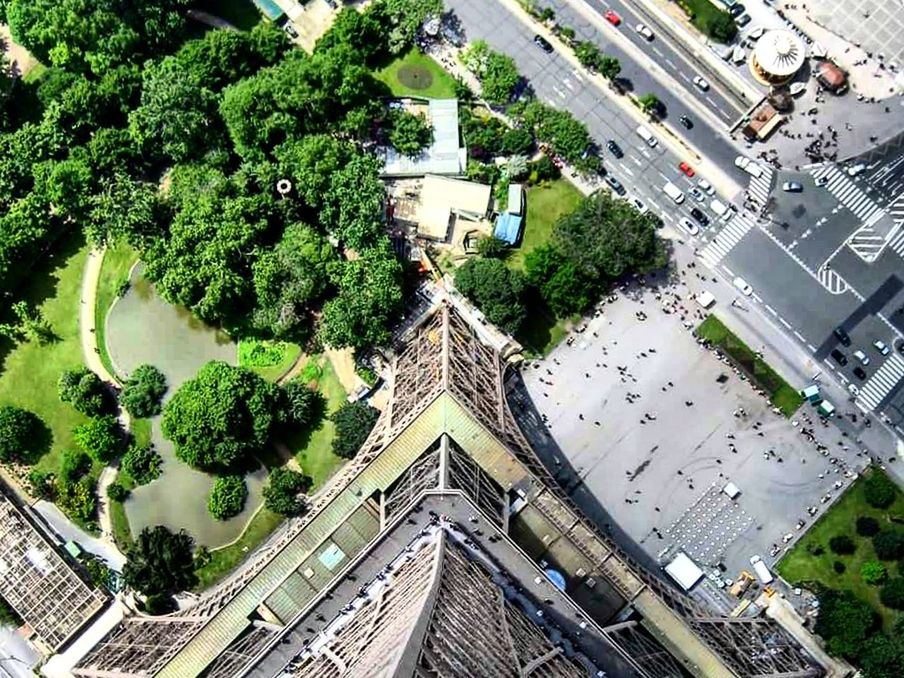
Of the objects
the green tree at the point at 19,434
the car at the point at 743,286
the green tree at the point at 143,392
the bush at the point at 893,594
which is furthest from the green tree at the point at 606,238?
the green tree at the point at 19,434

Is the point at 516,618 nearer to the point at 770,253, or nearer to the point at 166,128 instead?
the point at 770,253

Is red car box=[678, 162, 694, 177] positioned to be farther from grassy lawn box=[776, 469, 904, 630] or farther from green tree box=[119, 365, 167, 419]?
green tree box=[119, 365, 167, 419]

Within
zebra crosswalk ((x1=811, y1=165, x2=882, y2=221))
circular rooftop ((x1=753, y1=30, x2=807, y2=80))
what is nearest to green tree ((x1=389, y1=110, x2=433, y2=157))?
circular rooftop ((x1=753, y1=30, x2=807, y2=80))

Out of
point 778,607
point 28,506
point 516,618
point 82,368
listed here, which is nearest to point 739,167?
point 778,607

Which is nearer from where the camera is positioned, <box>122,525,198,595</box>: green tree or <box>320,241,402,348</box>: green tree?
<box>320,241,402,348</box>: green tree

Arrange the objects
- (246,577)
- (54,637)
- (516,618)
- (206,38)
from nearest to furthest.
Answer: (516,618)
(246,577)
(54,637)
(206,38)
